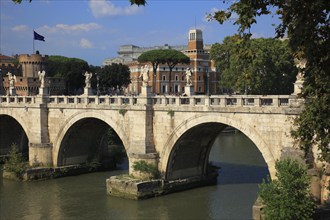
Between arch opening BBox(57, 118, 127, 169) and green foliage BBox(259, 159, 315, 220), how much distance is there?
1654 cm

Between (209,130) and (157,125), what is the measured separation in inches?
115

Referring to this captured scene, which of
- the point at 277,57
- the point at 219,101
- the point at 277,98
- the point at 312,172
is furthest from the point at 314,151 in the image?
the point at 277,57

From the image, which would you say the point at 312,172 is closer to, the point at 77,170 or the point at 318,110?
the point at 318,110

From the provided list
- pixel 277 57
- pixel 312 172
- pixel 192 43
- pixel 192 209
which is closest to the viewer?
pixel 312 172

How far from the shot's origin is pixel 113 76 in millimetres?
69312

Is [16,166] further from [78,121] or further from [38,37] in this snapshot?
[38,37]

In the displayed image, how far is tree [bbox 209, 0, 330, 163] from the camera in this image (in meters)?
8.11

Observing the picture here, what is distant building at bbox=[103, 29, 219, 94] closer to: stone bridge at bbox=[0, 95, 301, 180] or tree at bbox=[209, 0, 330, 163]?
stone bridge at bbox=[0, 95, 301, 180]

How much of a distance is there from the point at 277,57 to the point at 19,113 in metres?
27.8

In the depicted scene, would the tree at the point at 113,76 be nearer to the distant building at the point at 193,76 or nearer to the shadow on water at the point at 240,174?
the distant building at the point at 193,76

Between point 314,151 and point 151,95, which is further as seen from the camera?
point 151,95

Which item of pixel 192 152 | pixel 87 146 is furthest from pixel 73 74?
pixel 192 152

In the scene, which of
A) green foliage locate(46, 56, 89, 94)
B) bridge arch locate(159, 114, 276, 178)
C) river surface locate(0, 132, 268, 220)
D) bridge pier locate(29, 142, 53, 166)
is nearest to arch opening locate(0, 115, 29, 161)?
bridge pier locate(29, 142, 53, 166)

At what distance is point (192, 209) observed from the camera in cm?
2245
